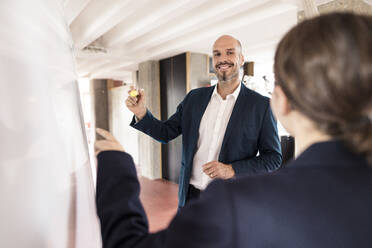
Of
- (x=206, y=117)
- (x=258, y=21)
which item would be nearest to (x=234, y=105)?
(x=206, y=117)

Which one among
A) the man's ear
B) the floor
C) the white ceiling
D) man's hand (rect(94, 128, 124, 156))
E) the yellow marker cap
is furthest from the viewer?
the floor

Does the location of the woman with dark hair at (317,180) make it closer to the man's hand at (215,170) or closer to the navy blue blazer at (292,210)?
the navy blue blazer at (292,210)

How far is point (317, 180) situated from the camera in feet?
1.42

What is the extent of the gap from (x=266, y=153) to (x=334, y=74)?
1.04 metres

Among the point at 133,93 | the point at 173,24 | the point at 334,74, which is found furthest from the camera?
the point at 173,24

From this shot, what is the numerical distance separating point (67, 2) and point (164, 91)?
2.99 metres

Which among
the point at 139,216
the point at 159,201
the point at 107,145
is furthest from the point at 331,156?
the point at 159,201

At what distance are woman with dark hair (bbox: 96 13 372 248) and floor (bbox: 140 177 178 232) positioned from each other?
3.04m

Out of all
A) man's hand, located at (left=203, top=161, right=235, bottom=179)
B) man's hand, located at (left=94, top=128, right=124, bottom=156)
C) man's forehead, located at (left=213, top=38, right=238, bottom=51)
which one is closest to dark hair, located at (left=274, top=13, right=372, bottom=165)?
man's hand, located at (left=94, top=128, right=124, bottom=156)

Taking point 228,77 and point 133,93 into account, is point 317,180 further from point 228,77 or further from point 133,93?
point 228,77

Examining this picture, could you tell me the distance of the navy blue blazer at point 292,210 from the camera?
1.39 feet

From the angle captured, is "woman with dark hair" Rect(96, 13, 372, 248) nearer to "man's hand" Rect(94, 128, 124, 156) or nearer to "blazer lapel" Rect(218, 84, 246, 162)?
"man's hand" Rect(94, 128, 124, 156)

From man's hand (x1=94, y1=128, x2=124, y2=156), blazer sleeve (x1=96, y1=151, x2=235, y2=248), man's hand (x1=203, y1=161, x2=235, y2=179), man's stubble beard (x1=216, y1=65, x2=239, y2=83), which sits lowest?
man's hand (x1=203, y1=161, x2=235, y2=179)

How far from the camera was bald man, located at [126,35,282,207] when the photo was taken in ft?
4.52
